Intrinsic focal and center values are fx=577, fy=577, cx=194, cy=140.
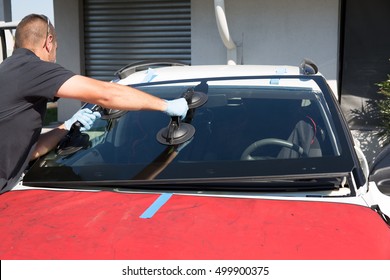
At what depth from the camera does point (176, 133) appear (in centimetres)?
292

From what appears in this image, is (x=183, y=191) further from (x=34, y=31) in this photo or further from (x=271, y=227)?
(x=34, y=31)

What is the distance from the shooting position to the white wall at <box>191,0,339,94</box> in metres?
8.21

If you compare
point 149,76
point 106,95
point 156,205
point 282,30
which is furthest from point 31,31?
point 282,30

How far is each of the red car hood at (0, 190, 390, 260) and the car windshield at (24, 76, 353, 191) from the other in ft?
0.69

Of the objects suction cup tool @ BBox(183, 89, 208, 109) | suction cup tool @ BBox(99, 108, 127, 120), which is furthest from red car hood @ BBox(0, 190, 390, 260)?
suction cup tool @ BBox(99, 108, 127, 120)

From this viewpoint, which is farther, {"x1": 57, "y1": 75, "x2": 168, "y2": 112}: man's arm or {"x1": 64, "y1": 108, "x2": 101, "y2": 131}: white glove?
{"x1": 64, "y1": 108, "x2": 101, "y2": 131}: white glove

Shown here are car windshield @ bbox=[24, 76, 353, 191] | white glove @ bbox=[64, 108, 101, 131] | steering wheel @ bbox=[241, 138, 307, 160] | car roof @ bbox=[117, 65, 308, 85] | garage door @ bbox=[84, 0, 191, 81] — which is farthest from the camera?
garage door @ bbox=[84, 0, 191, 81]

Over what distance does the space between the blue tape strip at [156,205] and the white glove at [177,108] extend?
1.70 feet

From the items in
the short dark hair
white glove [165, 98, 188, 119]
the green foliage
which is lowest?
the green foliage

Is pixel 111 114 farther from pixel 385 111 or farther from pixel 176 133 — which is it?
pixel 385 111

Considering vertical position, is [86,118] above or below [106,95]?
below

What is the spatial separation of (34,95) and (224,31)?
214 inches

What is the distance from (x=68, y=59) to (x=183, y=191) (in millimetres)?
8183

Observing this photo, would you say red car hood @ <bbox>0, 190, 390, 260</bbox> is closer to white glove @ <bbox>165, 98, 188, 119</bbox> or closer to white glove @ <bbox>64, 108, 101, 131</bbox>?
white glove @ <bbox>165, 98, 188, 119</bbox>
